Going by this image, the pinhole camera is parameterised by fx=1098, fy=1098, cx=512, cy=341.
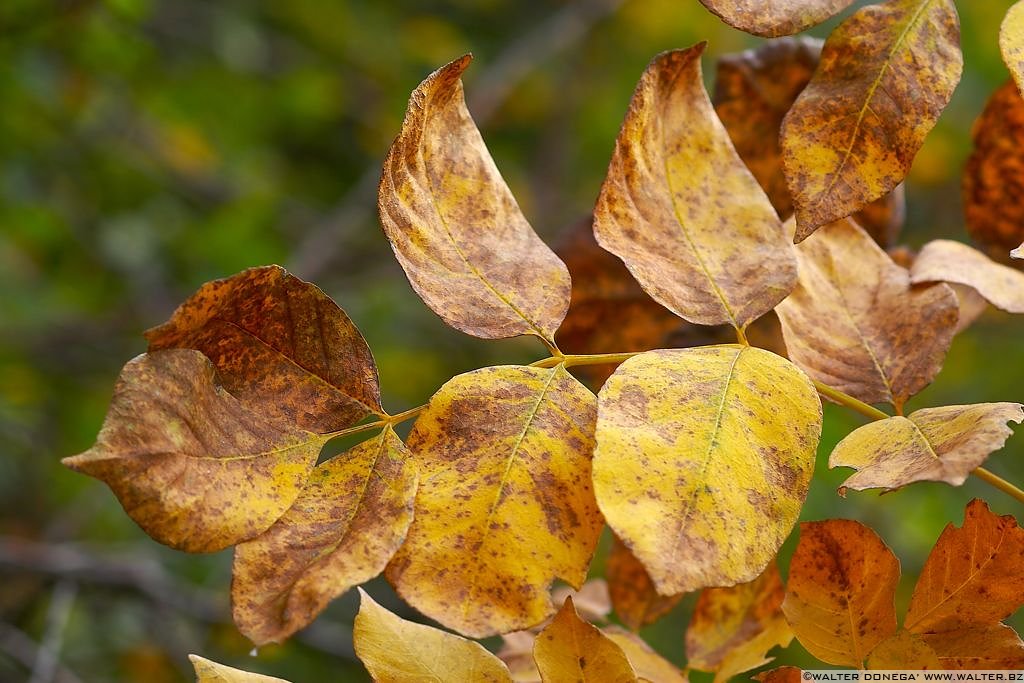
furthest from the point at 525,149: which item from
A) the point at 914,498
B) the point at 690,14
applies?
the point at 914,498

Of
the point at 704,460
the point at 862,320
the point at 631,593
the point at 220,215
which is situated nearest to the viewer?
the point at 704,460

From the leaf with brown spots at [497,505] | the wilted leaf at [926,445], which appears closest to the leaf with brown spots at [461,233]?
the leaf with brown spots at [497,505]

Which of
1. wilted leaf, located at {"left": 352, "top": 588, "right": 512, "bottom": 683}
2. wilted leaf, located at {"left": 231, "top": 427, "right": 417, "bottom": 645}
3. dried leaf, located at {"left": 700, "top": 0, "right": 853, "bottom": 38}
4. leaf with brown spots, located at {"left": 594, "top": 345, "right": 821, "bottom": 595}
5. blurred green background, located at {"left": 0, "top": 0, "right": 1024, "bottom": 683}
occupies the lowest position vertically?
blurred green background, located at {"left": 0, "top": 0, "right": 1024, "bottom": 683}

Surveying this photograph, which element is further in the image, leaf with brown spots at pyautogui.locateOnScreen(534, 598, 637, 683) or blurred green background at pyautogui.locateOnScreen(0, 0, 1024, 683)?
blurred green background at pyautogui.locateOnScreen(0, 0, 1024, 683)

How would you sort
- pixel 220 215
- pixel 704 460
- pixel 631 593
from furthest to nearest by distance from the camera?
pixel 220 215 < pixel 631 593 < pixel 704 460

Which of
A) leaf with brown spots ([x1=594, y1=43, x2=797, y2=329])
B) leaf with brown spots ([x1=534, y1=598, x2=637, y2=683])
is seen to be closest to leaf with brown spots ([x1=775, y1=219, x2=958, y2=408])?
leaf with brown spots ([x1=594, y1=43, x2=797, y2=329])

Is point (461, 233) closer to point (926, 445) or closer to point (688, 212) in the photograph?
point (688, 212)

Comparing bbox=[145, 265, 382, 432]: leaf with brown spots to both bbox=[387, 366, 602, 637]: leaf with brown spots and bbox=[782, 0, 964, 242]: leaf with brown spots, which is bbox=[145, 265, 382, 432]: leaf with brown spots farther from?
bbox=[782, 0, 964, 242]: leaf with brown spots

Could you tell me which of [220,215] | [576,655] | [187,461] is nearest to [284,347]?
[187,461]

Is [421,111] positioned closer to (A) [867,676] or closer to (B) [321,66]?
(A) [867,676]
